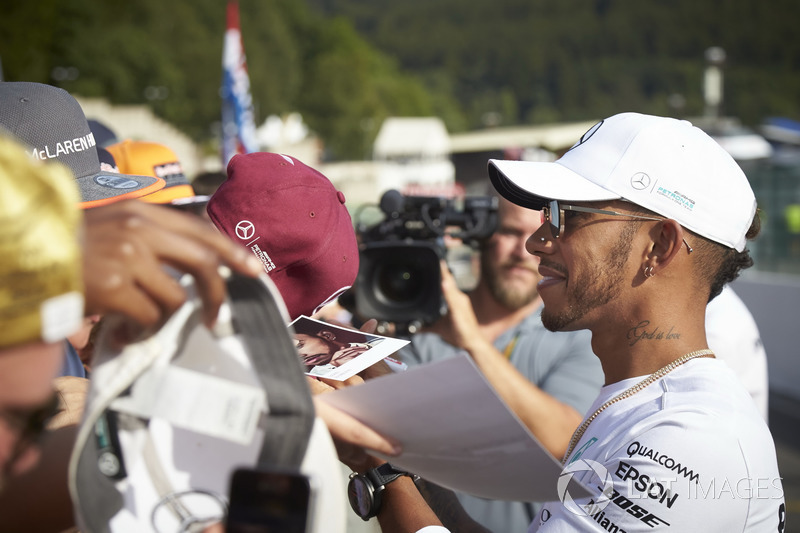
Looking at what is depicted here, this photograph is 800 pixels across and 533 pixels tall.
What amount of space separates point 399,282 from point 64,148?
4.39 feet

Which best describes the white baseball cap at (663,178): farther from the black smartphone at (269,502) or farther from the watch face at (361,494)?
the black smartphone at (269,502)

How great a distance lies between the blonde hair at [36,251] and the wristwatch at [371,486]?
873 mm

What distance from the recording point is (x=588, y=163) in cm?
190

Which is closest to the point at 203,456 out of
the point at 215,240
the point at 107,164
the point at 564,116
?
the point at 215,240

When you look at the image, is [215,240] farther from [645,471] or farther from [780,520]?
[780,520]

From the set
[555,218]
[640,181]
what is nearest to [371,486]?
[555,218]

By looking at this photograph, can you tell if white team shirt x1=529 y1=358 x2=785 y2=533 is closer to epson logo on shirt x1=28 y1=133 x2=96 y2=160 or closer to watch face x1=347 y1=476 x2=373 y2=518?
watch face x1=347 y1=476 x2=373 y2=518

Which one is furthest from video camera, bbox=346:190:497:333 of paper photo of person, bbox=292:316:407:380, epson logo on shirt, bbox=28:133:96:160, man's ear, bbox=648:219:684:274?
paper photo of person, bbox=292:316:407:380

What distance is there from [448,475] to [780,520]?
846 millimetres

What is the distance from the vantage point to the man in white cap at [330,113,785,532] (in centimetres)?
153

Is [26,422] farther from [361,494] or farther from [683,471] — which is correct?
[683,471]

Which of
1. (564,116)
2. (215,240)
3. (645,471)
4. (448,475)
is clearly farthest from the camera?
(564,116)

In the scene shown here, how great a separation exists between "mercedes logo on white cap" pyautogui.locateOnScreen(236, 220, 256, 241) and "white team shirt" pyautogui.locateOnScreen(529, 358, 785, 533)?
2.53 ft

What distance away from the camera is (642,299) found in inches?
72.3
